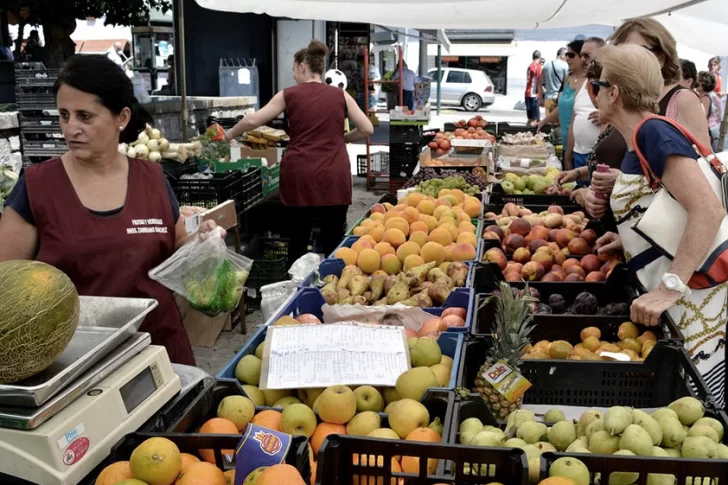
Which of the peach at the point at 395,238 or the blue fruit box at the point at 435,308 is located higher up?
the peach at the point at 395,238

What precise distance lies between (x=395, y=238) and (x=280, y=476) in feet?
8.38

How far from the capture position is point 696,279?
2.61 m

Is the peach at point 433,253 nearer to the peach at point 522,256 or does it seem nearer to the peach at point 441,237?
the peach at point 441,237

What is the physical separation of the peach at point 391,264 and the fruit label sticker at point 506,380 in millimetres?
1504

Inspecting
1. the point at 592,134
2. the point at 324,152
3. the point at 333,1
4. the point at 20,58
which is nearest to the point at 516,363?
the point at 324,152

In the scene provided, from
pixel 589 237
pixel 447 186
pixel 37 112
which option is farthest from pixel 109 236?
pixel 37 112

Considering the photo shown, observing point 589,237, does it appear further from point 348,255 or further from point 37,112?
point 37,112

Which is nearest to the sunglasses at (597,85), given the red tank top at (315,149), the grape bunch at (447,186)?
the grape bunch at (447,186)

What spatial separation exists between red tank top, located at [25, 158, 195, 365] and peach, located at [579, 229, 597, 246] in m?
2.33

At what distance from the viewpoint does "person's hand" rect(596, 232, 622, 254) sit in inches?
134

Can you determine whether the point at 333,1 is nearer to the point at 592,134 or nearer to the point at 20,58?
the point at 592,134

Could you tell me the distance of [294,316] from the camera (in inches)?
122

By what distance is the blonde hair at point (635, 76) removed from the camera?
8.58 ft

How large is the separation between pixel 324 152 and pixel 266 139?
2.73m
